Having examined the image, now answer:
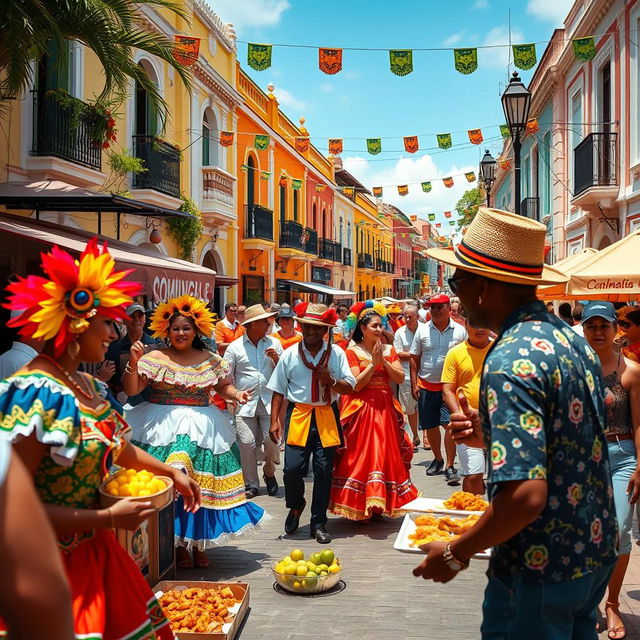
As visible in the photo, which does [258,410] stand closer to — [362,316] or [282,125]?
[362,316]

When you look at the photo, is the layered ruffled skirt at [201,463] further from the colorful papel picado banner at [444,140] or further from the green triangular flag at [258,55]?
the colorful papel picado banner at [444,140]

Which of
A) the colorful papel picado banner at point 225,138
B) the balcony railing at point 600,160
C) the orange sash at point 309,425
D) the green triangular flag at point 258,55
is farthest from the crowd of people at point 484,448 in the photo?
the colorful papel picado banner at point 225,138

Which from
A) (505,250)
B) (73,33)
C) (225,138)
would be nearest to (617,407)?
(505,250)

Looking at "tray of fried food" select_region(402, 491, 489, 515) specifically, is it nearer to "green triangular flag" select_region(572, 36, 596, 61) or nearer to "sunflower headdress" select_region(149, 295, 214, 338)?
"sunflower headdress" select_region(149, 295, 214, 338)

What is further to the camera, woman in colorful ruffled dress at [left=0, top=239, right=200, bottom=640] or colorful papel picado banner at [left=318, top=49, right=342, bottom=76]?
colorful papel picado banner at [left=318, top=49, right=342, bottom=76]

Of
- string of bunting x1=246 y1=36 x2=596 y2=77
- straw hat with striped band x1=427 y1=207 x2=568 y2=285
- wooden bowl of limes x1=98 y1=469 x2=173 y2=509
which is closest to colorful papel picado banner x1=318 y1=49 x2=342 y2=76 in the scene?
string of bunting x1=246 y1=36 x2=596 y2=77

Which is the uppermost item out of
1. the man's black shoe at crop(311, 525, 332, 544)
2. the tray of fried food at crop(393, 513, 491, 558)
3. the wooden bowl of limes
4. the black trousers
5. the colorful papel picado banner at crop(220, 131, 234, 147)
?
the colorful papel picado banner at crop(220, 131, 234, 147)

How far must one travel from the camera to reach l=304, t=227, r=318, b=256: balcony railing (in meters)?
31.1

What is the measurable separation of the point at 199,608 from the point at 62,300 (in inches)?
88.7

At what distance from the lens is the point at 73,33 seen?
838 centimetres

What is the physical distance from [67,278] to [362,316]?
174 inches

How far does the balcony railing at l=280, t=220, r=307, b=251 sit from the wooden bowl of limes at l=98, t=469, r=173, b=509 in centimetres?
2490

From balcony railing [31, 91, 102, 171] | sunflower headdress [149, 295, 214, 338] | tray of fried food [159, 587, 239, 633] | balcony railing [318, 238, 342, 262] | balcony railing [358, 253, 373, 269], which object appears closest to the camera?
tray of fried food [159, 587, 239, 633]

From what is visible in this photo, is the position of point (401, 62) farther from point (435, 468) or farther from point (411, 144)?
point (435, 468)
